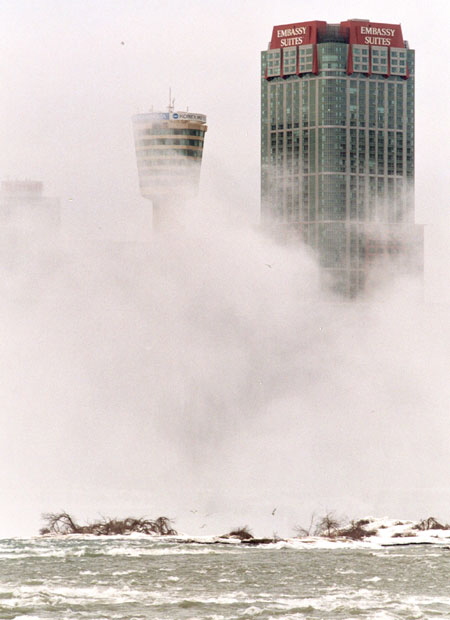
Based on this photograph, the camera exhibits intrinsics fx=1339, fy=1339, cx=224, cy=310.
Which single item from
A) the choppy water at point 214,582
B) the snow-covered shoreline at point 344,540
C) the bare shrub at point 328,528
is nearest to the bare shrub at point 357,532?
the snow-covered shoreline at point 344,540

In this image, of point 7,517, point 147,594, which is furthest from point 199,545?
point 7,517

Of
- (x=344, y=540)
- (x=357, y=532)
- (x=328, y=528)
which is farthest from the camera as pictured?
(x=328, y=528)

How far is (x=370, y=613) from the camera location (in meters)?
65.8

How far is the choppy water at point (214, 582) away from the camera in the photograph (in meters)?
66.1

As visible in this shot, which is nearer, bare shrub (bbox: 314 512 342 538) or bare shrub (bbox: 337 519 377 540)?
bare shrub (bbox: 337 519 377 540)

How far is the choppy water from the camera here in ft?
217

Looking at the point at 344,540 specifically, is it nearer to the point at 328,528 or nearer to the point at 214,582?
the point at 328,528

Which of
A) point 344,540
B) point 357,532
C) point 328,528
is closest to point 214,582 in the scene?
point 344,540

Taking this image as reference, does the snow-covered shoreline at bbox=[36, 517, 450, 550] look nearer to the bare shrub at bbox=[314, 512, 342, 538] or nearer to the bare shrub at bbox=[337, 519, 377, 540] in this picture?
the bare shrub at bbox=[337, 519, 377, 540]

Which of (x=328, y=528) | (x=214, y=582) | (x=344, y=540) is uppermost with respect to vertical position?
(x=214, y=582)

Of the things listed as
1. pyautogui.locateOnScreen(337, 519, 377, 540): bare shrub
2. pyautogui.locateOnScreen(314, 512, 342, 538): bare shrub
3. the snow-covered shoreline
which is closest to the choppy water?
the snow-covered shoreline

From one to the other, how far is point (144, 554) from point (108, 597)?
941 inches

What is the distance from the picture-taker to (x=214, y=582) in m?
78.1

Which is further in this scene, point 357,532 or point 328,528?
point 328,528
